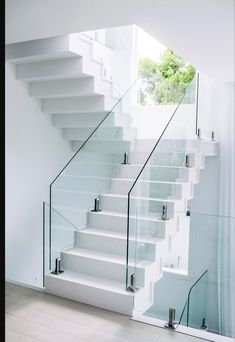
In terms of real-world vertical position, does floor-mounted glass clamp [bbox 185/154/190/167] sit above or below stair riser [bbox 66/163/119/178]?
above

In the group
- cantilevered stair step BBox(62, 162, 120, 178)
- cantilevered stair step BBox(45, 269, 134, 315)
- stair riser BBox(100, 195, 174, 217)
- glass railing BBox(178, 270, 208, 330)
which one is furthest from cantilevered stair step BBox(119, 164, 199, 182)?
glass railing BBox(178, 270, 208, 330)

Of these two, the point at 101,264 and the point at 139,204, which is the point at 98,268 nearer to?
the point at 101,264

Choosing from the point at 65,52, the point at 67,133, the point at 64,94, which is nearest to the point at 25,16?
the point at 65,52

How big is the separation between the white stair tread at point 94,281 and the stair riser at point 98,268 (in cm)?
5

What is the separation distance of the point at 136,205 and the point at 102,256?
73 centimetres

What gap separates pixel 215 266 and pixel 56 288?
2.18 metres

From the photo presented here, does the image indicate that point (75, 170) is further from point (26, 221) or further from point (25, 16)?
point (25, 16)

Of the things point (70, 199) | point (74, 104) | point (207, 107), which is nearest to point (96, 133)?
point (74, 104)

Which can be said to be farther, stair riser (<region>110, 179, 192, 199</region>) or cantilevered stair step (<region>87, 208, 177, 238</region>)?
stair riser (<region>110, 179, 192, 199</region>)

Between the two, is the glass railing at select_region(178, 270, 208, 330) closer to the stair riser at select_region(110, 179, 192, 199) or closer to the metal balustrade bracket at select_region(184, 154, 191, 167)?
the stair riser at select_region(110, 179, 192, 199)

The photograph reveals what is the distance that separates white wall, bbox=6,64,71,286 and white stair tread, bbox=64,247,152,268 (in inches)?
50.4

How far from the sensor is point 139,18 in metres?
3.08

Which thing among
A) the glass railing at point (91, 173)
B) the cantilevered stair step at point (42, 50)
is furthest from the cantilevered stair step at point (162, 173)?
the cantilevered stair step at point (42, 50)

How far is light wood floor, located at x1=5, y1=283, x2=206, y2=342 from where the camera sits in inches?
114
